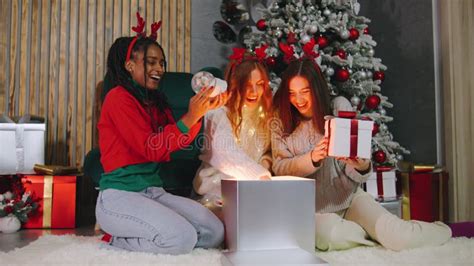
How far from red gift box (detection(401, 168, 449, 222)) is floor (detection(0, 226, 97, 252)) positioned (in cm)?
187

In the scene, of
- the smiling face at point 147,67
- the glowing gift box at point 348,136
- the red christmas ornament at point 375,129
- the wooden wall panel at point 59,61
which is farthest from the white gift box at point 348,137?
the wooden wall panel at point 59,61

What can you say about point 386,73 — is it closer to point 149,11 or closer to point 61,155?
point 149,11

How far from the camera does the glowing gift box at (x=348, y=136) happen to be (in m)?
1.69

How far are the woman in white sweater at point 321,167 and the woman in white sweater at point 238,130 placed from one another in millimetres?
73

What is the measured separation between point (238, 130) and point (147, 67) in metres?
0.48

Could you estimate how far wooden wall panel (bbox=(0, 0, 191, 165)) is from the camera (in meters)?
3.22

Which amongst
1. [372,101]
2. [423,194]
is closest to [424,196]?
[423,194]

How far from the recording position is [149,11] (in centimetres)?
350

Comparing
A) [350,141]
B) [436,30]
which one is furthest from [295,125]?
[436,30]

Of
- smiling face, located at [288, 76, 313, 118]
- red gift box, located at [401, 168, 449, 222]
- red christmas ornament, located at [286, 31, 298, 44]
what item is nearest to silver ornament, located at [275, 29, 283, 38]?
red christmas ornament, located at [286, 31, 298, 44]

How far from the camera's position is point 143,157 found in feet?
5.90

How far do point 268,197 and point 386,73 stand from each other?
2.35 m

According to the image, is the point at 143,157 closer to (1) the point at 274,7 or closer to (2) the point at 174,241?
(2) the point at 174,241

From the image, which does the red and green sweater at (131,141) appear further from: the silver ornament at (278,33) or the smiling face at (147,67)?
the silver ornament at (278,33)
